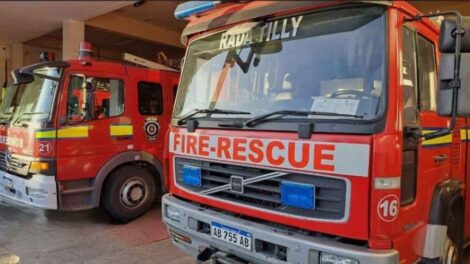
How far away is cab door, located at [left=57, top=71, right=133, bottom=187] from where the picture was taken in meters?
5.21

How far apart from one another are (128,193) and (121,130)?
0.86 m

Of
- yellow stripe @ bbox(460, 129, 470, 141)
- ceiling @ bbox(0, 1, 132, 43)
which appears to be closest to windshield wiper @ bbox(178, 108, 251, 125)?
yellow stripe @ bbox(460, 129, 470, 141)

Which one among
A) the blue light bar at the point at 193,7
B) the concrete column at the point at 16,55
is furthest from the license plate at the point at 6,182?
the concrete column at the point at 16,55

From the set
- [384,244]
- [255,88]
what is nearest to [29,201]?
[255,88]

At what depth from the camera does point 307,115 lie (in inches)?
98.8

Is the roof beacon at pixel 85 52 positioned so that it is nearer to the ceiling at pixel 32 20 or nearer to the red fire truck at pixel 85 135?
the red fire truck at pixel 85 135

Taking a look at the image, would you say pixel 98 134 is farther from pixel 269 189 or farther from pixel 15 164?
pixel 269 189

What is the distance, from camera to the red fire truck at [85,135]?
5137 mm

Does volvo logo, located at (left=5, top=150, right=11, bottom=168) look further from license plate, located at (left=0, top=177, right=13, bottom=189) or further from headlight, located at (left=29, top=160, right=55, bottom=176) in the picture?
headlight, located at (left=29, top=160, right=55, bottom=176)

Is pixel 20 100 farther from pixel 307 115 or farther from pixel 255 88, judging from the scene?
pixel 307 115

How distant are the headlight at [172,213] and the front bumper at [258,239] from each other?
0.07 feet

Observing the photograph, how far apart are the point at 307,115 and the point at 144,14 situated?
24.0 ft

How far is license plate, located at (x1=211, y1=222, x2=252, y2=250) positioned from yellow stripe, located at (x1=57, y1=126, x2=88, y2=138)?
304 centimetres

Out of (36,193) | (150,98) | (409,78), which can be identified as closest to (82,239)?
(36,193)
